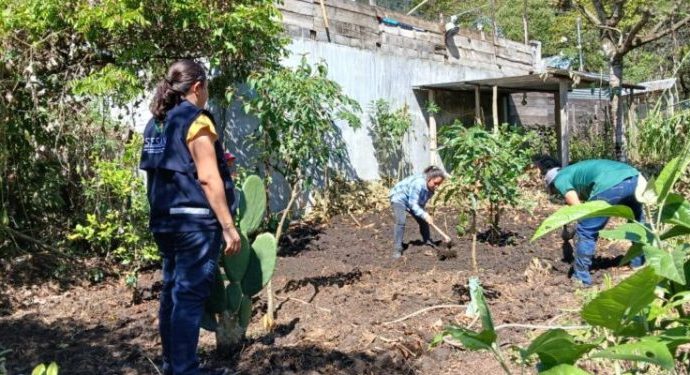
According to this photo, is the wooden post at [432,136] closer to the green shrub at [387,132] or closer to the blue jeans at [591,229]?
the green shrub at [387,132]

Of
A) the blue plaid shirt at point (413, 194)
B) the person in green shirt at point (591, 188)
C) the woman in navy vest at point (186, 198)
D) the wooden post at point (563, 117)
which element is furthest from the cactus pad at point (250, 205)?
the wooden post at point (563, 117)

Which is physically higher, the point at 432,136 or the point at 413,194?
the point at 432,136

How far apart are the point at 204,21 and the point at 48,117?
1.72m

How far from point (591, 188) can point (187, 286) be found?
391cm

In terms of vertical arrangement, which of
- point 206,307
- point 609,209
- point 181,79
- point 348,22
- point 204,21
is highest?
point 348,22

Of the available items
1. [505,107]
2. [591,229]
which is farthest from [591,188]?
[505,107]

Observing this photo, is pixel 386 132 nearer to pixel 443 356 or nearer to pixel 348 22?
pixel 348 22

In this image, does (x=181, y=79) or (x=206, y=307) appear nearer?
(x=181, y=79)

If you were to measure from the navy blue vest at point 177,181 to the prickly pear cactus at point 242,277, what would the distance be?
0.54 meters

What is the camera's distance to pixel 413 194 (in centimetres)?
737

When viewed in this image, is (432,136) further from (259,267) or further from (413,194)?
(259,267)

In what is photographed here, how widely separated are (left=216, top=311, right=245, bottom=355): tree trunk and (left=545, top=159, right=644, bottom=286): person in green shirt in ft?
9.80

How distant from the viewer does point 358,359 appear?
13.1 ft

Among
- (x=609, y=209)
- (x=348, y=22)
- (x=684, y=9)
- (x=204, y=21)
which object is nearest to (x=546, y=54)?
(x=684, y=9)
